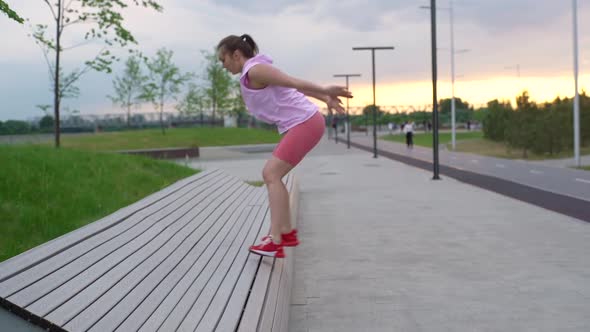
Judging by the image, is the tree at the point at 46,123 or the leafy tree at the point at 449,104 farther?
the leafy tree at the point at 449,104

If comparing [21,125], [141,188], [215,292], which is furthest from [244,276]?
[21,125]

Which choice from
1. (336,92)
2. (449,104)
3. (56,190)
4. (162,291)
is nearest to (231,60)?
(336,92)

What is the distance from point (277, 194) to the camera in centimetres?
508

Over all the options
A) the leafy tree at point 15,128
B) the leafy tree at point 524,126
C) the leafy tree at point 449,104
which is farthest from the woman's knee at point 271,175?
the leafy tree at point 449,104

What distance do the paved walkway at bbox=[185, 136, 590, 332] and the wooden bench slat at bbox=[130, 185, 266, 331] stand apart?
90cm

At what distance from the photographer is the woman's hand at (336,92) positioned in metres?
4.75

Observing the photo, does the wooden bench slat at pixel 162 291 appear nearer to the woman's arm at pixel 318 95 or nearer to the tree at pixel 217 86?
the woman's arm at pixel 318 95

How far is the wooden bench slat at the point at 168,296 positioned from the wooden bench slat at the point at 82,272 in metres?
→ 0.36

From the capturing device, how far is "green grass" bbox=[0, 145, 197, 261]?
22.6 feet

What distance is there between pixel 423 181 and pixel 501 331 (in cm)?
1334

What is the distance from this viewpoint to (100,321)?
122 inches

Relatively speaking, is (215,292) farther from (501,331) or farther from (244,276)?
(501,331)

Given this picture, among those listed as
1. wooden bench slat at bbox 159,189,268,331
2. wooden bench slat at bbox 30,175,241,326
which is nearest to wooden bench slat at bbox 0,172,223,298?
wooden bench slat at bbox 30,175,241,326

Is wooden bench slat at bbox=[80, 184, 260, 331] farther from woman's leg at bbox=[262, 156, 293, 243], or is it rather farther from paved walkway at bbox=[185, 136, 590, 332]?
paved walkway at bbox=[185, 136, 590, 332]
